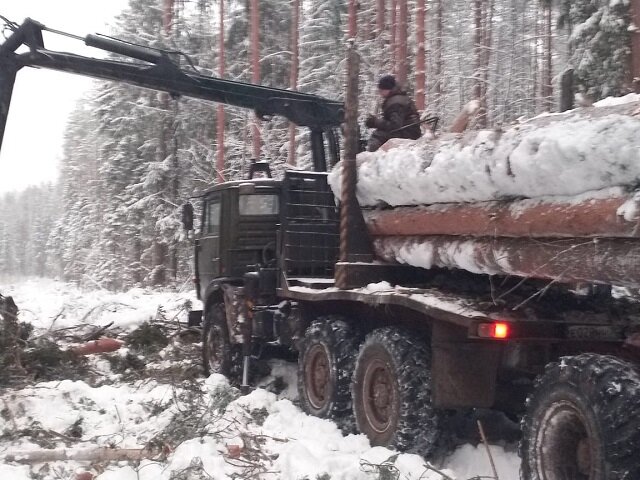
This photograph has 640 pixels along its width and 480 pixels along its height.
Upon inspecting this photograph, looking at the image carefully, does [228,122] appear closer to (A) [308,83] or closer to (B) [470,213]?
(A) [308,83]

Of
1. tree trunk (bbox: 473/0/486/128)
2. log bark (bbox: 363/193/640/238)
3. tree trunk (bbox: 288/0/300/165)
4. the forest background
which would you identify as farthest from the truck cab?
tree trunk (bbox: 473/0/486/128)

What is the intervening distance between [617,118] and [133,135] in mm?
27916

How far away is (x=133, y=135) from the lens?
29.9 meters

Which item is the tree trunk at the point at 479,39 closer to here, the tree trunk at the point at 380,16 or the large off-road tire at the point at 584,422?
the tree trunk at the point at 380,16

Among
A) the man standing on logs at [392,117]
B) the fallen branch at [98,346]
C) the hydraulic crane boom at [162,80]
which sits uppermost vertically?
the hydraulic crane boom at [162,80]

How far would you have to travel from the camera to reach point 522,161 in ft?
15.1

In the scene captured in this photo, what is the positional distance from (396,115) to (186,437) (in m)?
4.26

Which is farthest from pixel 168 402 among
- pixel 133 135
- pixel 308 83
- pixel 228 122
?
pixel 133 135

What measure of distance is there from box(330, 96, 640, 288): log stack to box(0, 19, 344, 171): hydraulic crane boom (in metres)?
4.32

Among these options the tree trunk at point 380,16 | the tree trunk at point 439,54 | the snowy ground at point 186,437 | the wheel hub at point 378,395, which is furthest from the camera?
the tree trunk at point 439,54

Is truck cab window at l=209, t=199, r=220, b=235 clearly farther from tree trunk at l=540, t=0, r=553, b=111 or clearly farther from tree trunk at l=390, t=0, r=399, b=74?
tree trunk at l=540, t=0, r=553, b=111

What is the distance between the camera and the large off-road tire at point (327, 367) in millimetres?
7242

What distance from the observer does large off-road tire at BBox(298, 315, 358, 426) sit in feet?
23.8

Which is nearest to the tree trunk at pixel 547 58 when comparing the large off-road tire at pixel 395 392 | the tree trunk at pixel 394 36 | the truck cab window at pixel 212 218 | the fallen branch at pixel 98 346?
the tree trunk at pixel 394 36
